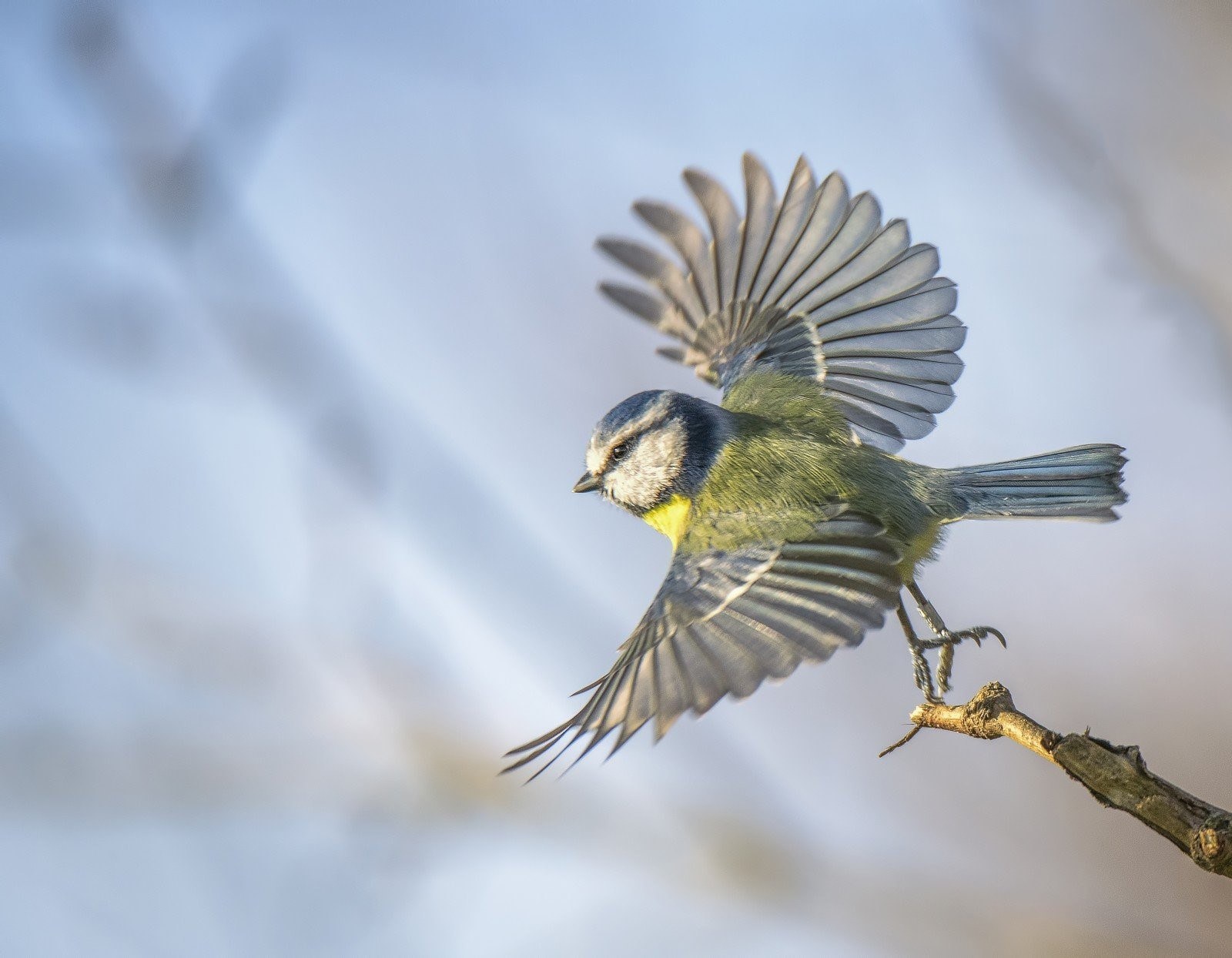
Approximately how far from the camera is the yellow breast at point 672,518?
2283 millimetres

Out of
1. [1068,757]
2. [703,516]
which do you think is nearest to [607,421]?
[703,516]

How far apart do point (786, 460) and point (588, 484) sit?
1.72 feet

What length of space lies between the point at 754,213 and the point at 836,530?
3.10ft

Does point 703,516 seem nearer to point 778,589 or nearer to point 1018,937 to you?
point 778,589

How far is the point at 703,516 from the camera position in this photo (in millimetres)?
2197

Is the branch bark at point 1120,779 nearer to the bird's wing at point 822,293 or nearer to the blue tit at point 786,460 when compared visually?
the blue tit at point 786,460

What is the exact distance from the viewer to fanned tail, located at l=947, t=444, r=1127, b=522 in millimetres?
2080

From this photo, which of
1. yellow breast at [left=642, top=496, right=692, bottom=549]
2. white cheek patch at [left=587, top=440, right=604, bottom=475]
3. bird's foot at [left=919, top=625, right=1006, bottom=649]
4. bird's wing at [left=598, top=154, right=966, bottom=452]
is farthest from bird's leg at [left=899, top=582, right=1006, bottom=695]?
white cheek patch at [left=587, top=440, right=604, bottom=475]

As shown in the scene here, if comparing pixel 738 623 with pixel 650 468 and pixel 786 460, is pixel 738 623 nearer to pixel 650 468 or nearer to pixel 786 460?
pixel 786 460

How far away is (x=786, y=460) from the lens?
2.19 meters

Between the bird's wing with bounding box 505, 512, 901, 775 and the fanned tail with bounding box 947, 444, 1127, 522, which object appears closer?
the bird's wing with bounding box 505, 512, 901, 775

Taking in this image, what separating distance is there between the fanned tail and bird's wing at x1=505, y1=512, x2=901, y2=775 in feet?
1.12

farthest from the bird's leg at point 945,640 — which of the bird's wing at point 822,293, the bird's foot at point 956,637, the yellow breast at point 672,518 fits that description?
the bird's wing at point 822,293

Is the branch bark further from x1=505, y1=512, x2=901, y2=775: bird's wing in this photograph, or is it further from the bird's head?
the bird's head
